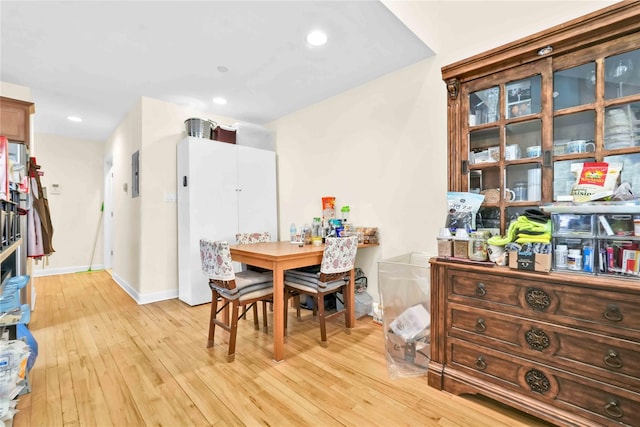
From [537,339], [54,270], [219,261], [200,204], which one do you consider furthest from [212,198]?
[54,270]

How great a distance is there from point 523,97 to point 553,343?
1.40 meters

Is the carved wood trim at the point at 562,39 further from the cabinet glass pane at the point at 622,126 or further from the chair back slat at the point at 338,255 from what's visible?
the chair back slat at the point at 338,255

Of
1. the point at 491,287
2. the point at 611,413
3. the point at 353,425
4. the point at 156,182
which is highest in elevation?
the point at 156,182

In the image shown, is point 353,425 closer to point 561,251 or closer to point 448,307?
point 448,307

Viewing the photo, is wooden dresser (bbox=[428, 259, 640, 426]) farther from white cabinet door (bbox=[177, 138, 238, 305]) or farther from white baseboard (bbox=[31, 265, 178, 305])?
white baseboard (bbox=[31, 265, 178, 305])

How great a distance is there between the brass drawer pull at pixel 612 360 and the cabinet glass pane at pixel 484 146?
1.13 metres

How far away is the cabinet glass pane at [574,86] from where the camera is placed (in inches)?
60.8

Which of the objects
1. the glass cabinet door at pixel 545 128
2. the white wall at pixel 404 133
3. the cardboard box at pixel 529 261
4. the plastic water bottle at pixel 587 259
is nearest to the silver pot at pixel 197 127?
the white wall at pixel 404 133

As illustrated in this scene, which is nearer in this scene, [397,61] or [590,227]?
[590,227]

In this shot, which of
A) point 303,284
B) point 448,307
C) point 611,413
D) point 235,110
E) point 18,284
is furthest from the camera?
point 235,110

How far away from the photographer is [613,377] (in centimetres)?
123

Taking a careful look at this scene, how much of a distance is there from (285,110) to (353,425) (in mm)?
Answer: 3541

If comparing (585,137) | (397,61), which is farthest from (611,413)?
(397,61)

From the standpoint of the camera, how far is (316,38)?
229 centimetres
